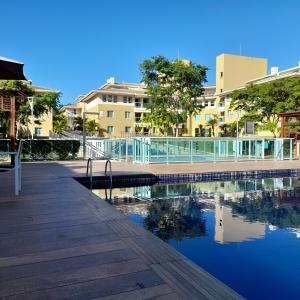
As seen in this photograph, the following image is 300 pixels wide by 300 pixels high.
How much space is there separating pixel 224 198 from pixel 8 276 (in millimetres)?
6830

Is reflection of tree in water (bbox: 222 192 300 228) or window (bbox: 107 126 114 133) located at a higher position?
window (bbox: 107 126 114 133)

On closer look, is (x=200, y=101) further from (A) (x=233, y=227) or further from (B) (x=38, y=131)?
(A) (x=233, y=227)

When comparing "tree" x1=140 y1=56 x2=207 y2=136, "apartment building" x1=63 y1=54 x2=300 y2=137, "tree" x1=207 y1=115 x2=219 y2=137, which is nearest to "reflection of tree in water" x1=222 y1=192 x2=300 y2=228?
"tree" x1=140 y1=56 x2=207 y2=136

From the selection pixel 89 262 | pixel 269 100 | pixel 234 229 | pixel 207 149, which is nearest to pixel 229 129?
pixel 269 100

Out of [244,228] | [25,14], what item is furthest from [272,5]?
[244,228]

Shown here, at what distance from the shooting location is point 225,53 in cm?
4584

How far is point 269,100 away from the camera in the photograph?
2750cm

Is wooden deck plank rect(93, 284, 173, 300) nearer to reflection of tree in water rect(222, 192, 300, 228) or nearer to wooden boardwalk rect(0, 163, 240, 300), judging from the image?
wooden boardwalk rect(0, 163, 240, 300)

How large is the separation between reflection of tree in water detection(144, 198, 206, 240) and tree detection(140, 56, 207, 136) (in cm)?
2241

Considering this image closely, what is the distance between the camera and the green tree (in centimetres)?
4102

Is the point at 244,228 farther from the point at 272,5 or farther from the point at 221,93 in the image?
the point at 221,93

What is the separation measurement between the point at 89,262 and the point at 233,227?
368 cm

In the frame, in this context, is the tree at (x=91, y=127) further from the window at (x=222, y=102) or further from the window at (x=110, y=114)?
the window at (x=222, y=102)

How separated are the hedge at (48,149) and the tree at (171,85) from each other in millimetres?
13096
